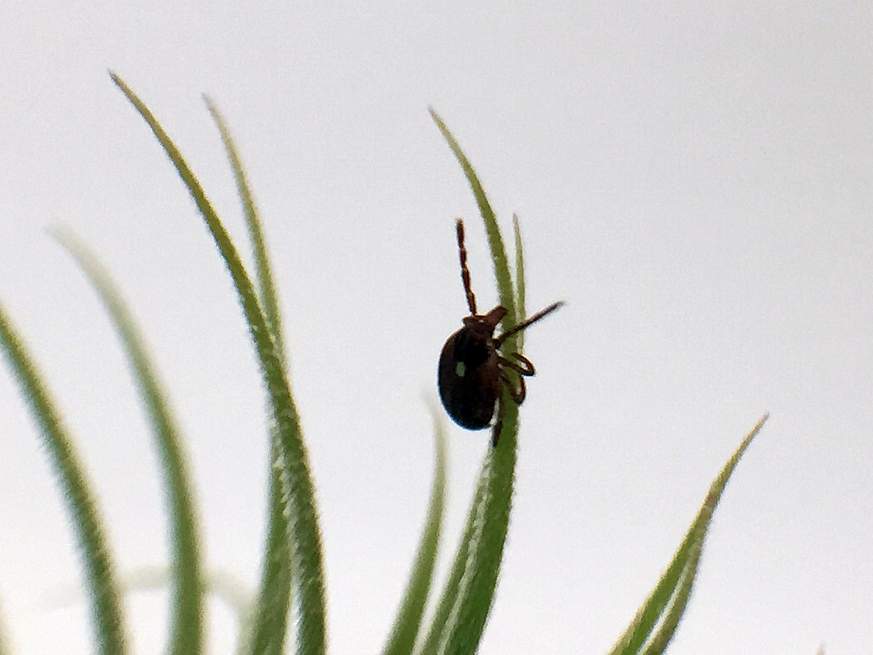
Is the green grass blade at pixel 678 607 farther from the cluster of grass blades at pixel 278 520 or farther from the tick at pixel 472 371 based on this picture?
the tick at pixel 472 371

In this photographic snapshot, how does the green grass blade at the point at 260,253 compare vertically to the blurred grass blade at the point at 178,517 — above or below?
above

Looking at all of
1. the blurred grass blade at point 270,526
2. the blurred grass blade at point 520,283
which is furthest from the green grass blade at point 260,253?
the blurred grass blade at point 520,283

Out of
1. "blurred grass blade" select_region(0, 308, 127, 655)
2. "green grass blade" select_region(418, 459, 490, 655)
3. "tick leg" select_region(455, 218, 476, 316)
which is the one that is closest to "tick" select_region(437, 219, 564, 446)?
"tick leg" select_region(455, 218, 476, 316)

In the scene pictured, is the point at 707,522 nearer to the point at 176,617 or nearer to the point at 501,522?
the point at 501,522

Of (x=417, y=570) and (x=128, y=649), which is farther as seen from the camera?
(x=417, y=570)

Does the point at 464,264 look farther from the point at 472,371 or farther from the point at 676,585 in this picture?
the point at 676,585

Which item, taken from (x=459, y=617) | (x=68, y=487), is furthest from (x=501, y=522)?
(x=68, y=487)

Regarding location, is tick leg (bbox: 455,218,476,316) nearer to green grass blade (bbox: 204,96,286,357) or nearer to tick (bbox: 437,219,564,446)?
tick (bbox: 437,219,564,446)
